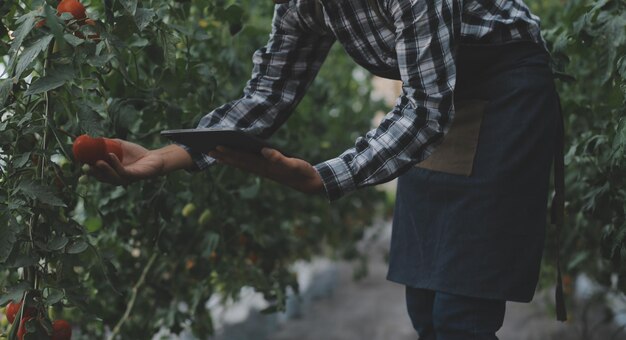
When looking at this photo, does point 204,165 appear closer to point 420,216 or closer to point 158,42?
point 158,42

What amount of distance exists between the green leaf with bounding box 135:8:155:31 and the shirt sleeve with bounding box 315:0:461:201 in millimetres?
442

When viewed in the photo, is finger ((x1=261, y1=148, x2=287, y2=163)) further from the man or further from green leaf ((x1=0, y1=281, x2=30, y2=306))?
green leaf ((x1=0, y1=281, x2=30, y2=306))

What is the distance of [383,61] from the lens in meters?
1.74

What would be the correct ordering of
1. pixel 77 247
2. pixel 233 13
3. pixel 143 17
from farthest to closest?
1. pixel 233 13
2. pixel 143 17
3. pixel 77 247

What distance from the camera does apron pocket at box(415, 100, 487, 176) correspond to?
1.73 m

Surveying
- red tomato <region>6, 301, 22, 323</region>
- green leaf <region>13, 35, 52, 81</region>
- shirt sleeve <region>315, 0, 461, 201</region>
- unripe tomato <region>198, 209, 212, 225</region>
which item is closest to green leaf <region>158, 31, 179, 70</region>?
green leaf <region>13, 35, 52, 81</region>

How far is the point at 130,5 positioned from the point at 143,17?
0.03 meters

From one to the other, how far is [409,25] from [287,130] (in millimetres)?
1403

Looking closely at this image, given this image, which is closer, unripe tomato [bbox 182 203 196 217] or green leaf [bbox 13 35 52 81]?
green leaf [bbox 13 35 52 81]

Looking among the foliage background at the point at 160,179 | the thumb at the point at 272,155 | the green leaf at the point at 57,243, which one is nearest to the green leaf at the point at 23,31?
the foliage background at the point at 160,179

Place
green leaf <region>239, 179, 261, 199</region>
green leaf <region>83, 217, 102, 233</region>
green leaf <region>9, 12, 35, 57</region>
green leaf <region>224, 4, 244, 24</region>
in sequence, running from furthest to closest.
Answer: green leaf <region>239, 179, 261, 199</region> → green leaf <region>83, 217, 102, 233</region> → green leaf <region>224, 4, 244, 24</region> → green leaf <region>9, 12, 35, 57</region>

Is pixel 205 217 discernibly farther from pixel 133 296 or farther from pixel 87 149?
pixel 87 149

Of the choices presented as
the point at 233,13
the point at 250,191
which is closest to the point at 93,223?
the point at 250,191

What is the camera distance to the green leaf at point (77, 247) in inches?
59.3
